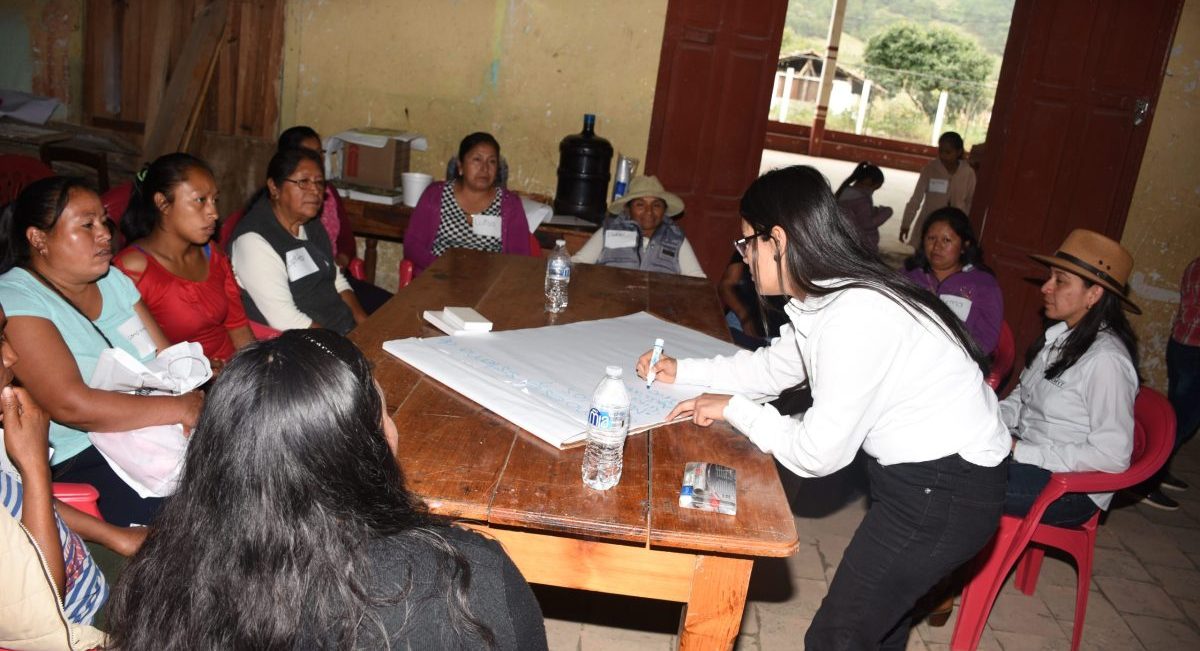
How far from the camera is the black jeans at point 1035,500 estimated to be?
2.74m

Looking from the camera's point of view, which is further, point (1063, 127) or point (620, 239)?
point (1063, 127)

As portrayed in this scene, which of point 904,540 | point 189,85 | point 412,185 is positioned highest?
point 189,85

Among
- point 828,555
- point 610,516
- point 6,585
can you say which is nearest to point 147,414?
point 6,585

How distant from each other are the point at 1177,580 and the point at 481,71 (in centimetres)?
445

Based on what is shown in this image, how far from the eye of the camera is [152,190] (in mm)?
2812

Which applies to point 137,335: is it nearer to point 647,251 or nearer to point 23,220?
point 23,220

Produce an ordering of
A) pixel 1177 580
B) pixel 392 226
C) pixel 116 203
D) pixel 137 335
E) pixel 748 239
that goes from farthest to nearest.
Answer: pixel 392 226 → pixel 116 203 → pixel 1177 580 → pixel 137 335 → pixel 748 239

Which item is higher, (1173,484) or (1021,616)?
(1173,484)

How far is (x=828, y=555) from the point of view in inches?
131

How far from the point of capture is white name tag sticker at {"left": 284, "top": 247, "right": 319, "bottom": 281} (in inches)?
132

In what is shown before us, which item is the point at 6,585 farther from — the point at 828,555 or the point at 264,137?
the point at 264,137

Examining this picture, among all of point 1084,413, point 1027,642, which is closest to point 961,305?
point 1084,413

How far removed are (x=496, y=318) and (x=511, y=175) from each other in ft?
9.70

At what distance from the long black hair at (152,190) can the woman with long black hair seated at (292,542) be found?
1.96 meters
